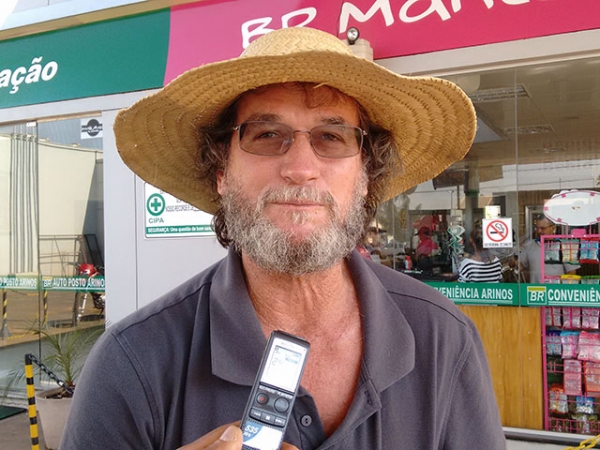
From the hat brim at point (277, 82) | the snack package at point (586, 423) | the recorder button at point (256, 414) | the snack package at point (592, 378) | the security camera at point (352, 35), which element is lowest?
the snack package at point (586, 423)

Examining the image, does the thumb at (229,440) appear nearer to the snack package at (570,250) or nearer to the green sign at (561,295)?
the green sign at (561,295)

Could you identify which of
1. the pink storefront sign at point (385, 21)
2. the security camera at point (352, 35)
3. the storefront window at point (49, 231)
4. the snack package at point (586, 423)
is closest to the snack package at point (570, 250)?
the snack package at point (586, 423)

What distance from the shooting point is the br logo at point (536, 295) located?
454cm

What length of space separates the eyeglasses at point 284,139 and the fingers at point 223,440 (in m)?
0.81

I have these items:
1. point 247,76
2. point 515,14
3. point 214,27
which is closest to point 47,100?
point 214,27

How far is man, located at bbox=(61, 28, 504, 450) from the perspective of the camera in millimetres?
1336

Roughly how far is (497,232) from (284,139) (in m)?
3.68

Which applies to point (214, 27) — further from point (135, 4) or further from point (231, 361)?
point (231, 361)

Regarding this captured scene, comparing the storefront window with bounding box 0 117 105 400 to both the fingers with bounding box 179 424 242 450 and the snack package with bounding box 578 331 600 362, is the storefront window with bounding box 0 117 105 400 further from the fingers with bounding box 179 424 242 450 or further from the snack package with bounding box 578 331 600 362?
the fingers with bounding box 179 424 242 450

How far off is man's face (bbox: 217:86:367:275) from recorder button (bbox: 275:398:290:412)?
46cm

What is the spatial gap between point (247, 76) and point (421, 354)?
37.4 inches

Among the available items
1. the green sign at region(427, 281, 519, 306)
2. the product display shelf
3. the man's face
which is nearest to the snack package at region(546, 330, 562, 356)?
the product display shelf

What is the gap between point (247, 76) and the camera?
1.56m

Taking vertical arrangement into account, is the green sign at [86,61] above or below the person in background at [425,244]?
above
